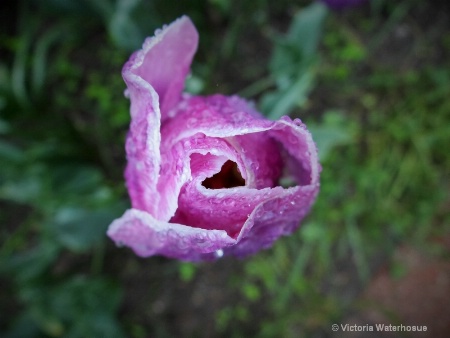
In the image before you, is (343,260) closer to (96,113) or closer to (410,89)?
(410,89)

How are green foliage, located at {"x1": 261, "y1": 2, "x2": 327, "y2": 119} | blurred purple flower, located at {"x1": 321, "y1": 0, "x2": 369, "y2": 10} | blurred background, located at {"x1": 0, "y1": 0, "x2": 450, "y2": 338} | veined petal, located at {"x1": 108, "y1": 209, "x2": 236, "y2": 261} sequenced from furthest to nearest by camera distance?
blurred background, located at {"x1": 0, "y1": 0, "x2": 450, "y2": 338}, blurred purple flower, located at {"x1": 321, "y1": 0, "x2": 369, "y2": 10}, green foliage, located at {"x1": 261, "y1": 2, "x2": 327, "y2": 119}, veined petal, located at {"x1": 108, "y1": 209, "x2": 236, "y2": 261}

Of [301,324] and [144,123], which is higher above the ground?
[301,324]

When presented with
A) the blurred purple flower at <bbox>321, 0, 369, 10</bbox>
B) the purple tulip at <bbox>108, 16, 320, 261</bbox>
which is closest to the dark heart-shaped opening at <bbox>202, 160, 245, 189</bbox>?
the purple tulip at <bbox>108, 16, 320, 261</bbox>

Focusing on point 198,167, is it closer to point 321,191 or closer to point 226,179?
point 226,179

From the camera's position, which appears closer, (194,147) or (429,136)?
(194,147)

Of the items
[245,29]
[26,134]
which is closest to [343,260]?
[245,29]

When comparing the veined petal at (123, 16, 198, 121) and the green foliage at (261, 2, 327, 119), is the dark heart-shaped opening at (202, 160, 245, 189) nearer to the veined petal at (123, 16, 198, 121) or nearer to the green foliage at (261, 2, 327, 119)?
the veined petal at (123, 16, 198, 121)
